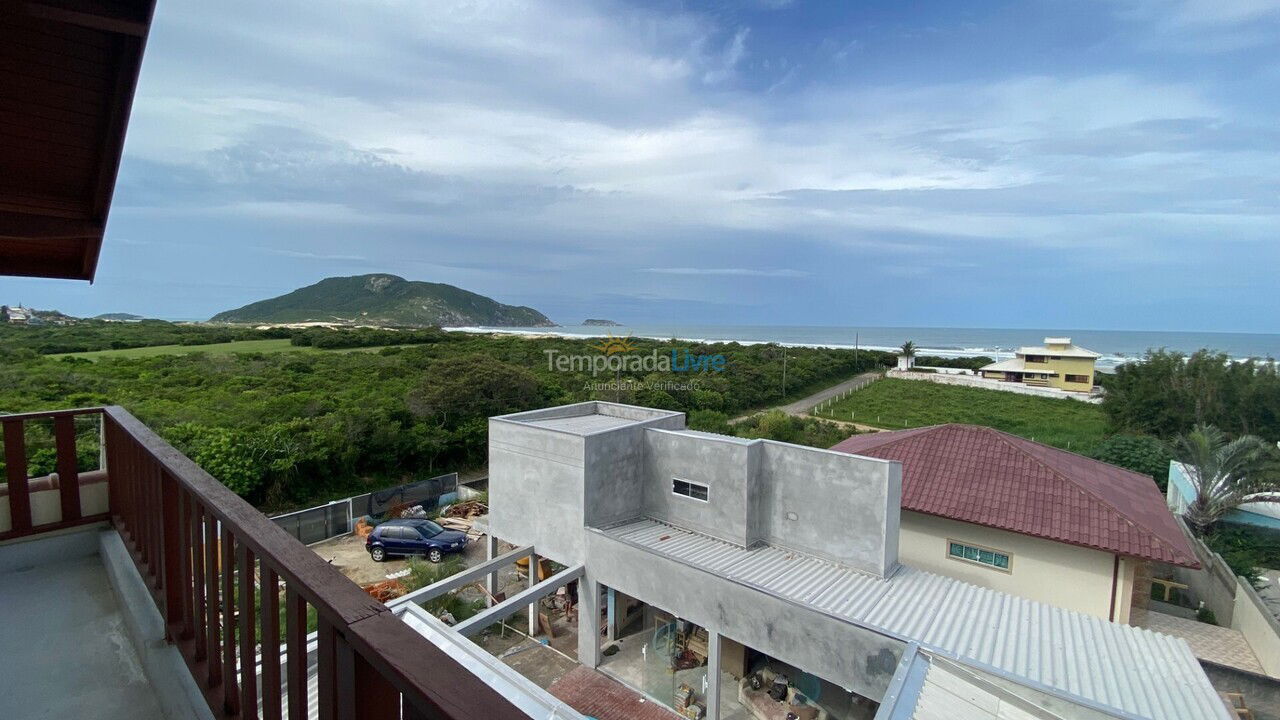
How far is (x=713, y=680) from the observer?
282 inches

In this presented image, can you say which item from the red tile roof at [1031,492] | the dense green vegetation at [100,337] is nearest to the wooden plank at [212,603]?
the red tile roof at [1031,492]

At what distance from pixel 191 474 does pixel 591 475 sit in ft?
23.8

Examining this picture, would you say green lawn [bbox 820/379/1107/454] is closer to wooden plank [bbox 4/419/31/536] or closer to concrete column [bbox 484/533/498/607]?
concrete column [bbox 484/533/498/607]

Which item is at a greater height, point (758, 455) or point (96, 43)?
point (96, 43)

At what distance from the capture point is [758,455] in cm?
852

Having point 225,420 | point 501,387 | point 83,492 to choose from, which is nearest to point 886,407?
point 501,387

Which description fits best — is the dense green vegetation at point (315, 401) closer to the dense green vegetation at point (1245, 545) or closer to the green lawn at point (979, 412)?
the green lawn at point (979, 412)

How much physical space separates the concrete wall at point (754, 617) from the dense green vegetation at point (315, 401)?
10147 mm

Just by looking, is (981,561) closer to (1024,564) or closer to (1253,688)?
(1024,564)

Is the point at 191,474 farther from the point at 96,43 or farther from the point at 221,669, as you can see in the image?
the point at 96,43

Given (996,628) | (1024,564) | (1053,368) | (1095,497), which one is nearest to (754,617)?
(996,628)

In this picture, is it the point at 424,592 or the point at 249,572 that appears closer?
the point at 249,572

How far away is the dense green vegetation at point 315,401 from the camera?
15.3m

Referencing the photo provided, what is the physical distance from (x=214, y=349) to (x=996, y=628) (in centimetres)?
3340
